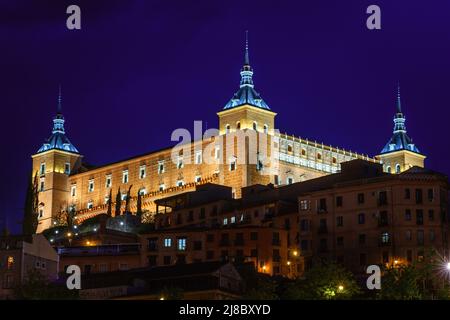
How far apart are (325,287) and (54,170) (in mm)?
118501

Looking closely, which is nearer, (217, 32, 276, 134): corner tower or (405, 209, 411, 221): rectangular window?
(405, 209, 411, 221): rectangular window

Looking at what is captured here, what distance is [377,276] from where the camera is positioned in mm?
85188

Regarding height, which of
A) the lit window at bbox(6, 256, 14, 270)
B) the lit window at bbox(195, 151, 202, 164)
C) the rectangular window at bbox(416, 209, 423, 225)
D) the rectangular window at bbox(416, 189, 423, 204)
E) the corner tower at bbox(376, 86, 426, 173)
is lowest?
the lit window at bbox(6, 256, 14, 270)

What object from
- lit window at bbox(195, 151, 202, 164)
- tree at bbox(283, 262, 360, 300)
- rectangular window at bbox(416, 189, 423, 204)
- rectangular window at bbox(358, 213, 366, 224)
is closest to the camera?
tree at bbox(283, 262, 360, 300)

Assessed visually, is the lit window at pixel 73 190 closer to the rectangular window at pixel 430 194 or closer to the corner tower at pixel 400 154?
the corner tower at pixel 400 154

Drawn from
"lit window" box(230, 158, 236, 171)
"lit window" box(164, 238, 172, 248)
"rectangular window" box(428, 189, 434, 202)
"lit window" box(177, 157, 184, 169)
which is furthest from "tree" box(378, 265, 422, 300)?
"lit window" box(177, 157, 184, 169)

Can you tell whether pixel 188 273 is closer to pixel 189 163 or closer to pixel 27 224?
pixel 27 224

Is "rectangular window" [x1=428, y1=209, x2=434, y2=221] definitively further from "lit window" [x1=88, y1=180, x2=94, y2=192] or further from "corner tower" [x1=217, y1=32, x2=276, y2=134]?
"lit window" [x1=88, y1=180, x2=94, y2=192]

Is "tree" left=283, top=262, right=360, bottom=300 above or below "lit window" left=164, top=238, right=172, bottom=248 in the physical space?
below

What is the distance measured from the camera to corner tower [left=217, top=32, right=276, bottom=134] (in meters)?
149
